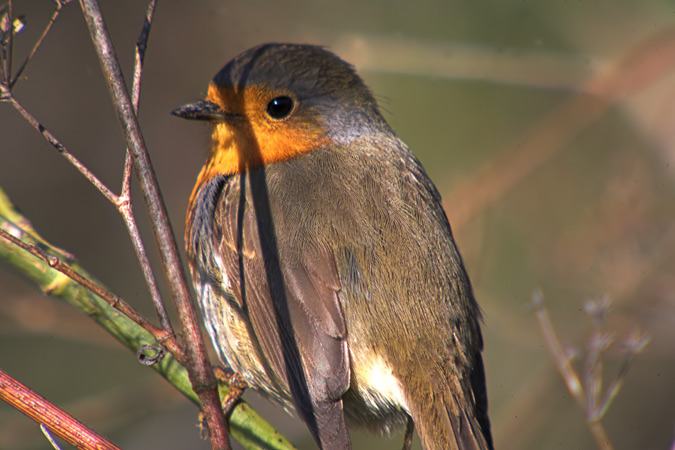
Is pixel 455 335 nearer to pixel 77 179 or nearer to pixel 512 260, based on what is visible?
pixel 512 260

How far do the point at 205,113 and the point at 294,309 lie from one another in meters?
0.91

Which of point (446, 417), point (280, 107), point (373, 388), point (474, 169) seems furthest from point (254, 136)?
point (474, 169)

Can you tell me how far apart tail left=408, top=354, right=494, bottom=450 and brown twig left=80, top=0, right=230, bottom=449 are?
1.04m

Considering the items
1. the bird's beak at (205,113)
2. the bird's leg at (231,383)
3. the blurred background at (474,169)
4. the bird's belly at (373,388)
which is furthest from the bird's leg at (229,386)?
the bird's beak at (205,113)

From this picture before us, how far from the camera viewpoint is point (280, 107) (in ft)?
9.21

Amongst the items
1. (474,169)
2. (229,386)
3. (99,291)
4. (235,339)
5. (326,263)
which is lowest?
(99,291)

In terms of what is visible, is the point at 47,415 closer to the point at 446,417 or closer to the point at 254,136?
the point at 446,417

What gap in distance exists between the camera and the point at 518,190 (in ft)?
15.9

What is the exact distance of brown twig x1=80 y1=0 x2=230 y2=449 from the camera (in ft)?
4.46

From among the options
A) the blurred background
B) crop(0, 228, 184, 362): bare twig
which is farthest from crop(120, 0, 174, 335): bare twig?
the blurred background

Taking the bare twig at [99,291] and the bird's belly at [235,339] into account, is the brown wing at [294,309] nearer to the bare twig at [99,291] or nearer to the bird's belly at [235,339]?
the bird's belly at [235,339]

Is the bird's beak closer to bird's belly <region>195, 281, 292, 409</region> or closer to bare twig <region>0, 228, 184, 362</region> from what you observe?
bird's belly <region>195, 281, 292, 409</region>

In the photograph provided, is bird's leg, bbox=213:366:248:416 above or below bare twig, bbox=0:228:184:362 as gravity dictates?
above

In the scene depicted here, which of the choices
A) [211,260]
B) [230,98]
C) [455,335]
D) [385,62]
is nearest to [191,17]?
[385,62]
